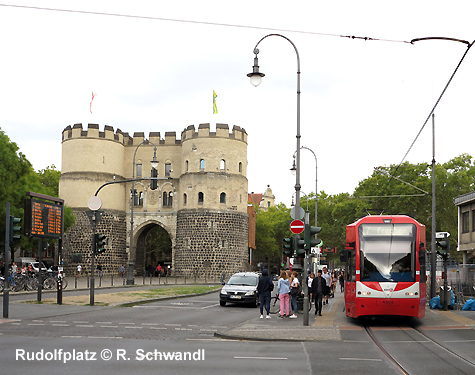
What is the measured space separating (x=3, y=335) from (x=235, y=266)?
56.4m

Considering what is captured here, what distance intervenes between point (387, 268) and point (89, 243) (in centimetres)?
5630

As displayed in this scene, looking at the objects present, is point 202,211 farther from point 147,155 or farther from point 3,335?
point 3,335

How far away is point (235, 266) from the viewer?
70562 mm

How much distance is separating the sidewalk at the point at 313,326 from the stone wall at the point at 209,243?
145 feet

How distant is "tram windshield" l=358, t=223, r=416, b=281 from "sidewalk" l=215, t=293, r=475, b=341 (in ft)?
5.57

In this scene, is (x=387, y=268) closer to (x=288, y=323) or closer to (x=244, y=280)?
(x=288, y=323)

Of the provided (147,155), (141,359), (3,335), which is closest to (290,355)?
(141,359)

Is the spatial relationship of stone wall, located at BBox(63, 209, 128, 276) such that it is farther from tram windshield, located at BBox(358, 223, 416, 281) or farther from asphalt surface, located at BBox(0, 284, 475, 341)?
tram windshield, located at BBox(358, 223, 416, 281)

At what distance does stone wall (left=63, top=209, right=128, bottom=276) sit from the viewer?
7044 centimetres

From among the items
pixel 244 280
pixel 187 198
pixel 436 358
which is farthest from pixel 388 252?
pixel 187 198

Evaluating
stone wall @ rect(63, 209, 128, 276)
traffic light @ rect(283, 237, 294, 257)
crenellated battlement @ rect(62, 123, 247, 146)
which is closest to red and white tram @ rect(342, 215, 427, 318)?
traffic light @ rect(283, 237, 294, 257)

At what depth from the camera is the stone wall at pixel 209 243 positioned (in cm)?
6944

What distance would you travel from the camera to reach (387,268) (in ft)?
62.8

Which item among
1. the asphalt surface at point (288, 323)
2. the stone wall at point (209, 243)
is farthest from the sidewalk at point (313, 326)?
the stone wall at point (209, 243)
